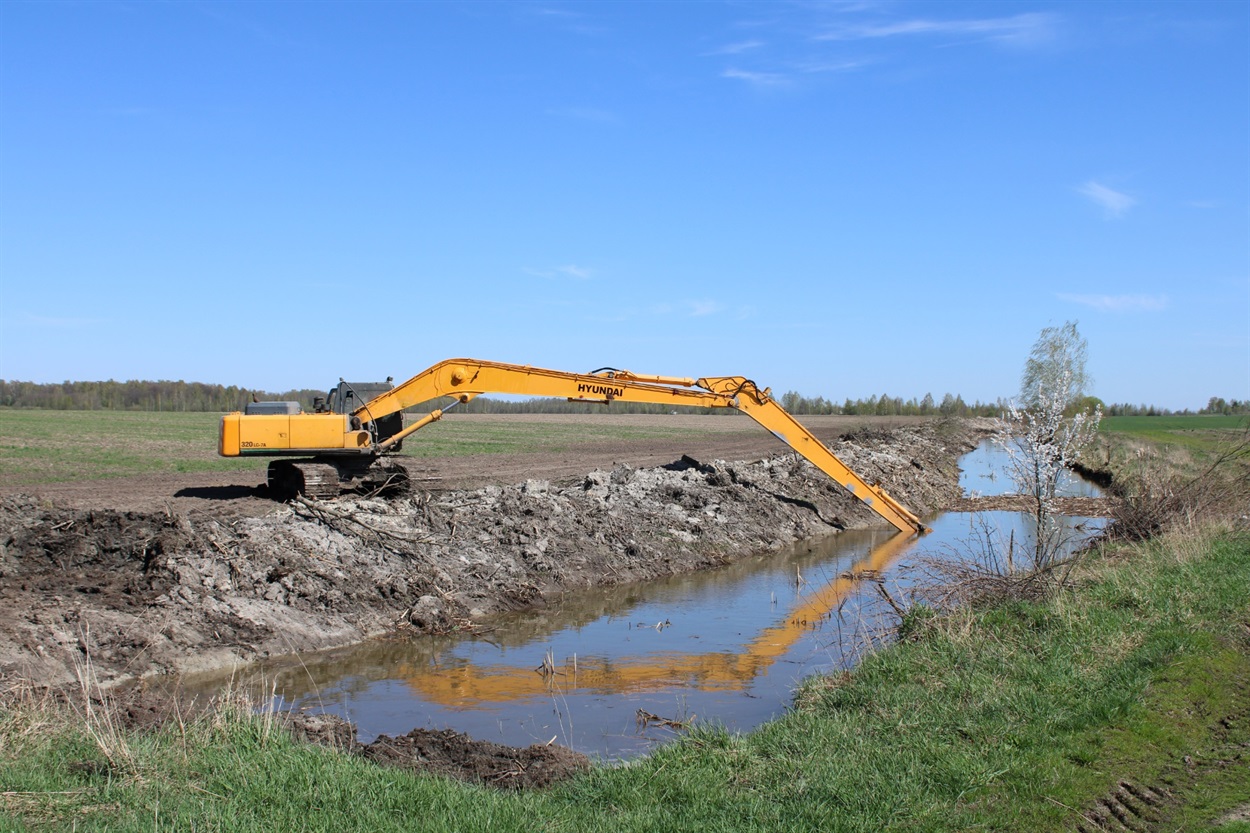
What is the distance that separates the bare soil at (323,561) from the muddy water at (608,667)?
70cm

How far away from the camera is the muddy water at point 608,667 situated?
9602 millimetres

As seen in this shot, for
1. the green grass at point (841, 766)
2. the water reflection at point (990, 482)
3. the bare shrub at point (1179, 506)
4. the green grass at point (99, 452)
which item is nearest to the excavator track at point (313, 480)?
the green grass at point (99, 452)

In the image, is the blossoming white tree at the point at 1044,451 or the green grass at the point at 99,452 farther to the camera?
the green grass at the point at 99,452

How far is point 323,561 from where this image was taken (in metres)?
13.8

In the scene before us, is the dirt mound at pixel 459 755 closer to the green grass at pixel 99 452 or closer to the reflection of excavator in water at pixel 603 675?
the reflection of excavator in water at pixel 603 675

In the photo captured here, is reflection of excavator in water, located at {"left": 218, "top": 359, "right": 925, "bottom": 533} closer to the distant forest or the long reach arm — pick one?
the long reach arm

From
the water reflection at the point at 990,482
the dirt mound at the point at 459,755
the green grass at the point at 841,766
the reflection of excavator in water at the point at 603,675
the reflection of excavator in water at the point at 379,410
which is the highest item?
the reflection of excavator in water at the point at 379,410

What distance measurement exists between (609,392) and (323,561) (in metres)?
7.58

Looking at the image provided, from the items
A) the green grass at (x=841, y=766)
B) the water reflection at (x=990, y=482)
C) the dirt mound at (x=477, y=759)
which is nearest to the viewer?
the green grass at (x=841, y=766)

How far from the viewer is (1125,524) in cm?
1659

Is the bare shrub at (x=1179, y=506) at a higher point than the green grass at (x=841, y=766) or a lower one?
higher

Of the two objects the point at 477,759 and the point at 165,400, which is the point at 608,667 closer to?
the point at 477,759

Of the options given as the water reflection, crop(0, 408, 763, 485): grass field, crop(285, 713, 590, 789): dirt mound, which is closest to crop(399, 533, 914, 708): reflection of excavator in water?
crop(285, 713, 590, 789): dirt mound

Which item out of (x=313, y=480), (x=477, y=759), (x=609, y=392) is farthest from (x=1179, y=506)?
(x=313, y=480)
